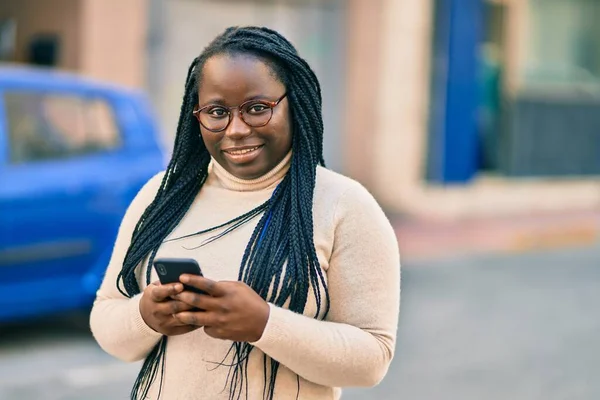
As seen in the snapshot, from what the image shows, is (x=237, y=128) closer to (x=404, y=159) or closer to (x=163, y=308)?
(x=163, y=308)

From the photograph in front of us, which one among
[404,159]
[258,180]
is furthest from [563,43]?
[258,180]

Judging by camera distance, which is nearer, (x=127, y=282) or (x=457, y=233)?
(x=127, y=282)

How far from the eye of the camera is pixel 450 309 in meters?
7.66

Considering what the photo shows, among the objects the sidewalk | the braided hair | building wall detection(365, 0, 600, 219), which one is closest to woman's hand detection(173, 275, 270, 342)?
the braided hair

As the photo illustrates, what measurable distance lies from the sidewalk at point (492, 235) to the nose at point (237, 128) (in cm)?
853

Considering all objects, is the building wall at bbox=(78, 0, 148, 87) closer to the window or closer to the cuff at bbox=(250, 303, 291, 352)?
the window

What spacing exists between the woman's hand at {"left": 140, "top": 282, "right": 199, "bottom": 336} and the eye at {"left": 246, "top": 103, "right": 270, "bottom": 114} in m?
0.39

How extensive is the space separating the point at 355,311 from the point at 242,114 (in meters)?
0.45

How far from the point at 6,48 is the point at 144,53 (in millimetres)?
1559

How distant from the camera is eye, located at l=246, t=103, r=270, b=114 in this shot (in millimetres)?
1902

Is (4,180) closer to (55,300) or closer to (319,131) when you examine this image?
(55,300)

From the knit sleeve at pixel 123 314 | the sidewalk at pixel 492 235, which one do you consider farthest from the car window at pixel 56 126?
the sidewalk at pixel 492 235

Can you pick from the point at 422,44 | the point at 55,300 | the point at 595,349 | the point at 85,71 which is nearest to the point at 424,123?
the point at 422,44

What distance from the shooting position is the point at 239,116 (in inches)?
Result: 75.2
